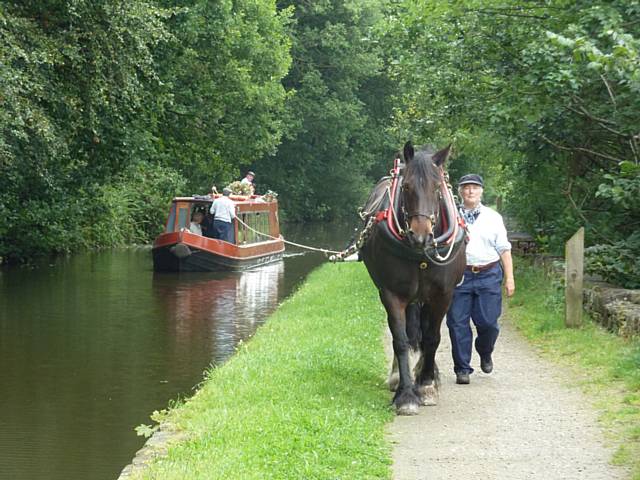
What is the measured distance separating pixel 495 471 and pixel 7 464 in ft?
14.6

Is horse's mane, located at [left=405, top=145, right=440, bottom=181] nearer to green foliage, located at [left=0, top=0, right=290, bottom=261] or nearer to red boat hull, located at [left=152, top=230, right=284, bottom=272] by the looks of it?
green foliage, located at [left=0, top=0, right=290, bottom=261]

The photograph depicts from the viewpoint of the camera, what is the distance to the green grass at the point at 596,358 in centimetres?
777

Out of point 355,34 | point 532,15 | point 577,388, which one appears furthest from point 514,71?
point 355,34

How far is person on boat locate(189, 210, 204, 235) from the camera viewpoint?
1194 inches

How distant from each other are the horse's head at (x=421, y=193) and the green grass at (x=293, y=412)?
143 centimetres

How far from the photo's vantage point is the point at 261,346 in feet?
44.0

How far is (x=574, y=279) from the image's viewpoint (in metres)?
13.0

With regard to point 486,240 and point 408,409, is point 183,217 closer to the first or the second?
point 486,240

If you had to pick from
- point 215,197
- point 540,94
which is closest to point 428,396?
point 540,94

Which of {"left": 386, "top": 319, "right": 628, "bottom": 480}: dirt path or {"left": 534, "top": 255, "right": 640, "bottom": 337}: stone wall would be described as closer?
{"left": 386, "top": 319, "right": 628, "bottom": 480}: dirt path

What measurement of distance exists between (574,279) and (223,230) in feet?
59.6

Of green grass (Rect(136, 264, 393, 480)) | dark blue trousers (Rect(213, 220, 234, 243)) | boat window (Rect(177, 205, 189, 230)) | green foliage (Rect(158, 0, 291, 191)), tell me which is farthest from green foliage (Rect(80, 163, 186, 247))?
green grass (Rect(136, 264, 393, 480))

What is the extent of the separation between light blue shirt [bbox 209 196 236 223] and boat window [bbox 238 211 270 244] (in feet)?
2.29

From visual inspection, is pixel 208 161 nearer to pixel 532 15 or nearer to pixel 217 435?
pixel 532 15
